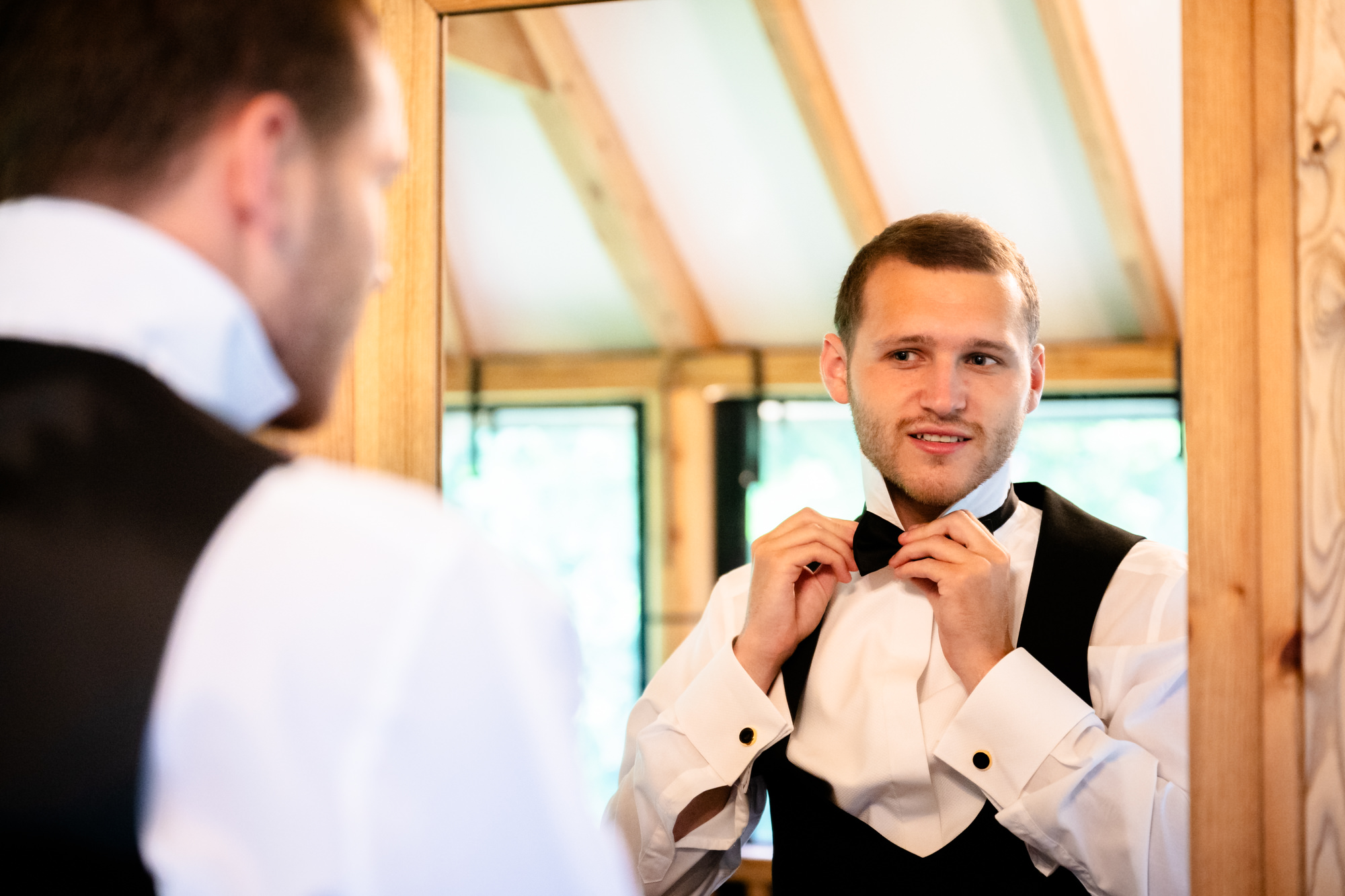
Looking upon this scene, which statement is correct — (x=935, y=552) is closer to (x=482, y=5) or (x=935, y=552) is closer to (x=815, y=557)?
(x=815, y=557)

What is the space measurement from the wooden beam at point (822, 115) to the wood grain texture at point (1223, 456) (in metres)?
1.91

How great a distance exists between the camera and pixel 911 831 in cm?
128

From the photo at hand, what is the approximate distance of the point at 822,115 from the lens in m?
3.26

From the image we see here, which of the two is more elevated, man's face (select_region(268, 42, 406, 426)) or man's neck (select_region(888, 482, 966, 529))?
man's face (select_region(268, 42, 406, 426))

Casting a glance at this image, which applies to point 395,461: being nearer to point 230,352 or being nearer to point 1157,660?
point 230,352

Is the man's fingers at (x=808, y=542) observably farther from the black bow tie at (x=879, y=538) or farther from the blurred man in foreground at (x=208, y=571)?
the blurred man in foreground at (x=208, y=571)

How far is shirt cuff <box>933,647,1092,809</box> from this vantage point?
3.83ft

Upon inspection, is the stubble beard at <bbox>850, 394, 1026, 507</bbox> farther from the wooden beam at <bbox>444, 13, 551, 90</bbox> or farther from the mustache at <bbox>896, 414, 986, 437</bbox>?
the wooden beam at <bbox>444, 13, 551, 90</bbox>

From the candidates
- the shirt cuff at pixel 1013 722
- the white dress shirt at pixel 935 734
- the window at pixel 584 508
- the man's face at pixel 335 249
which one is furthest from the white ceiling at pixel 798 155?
the man's face at pixel 335 249

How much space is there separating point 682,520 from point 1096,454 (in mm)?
2130

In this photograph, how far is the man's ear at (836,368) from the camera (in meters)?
1.52

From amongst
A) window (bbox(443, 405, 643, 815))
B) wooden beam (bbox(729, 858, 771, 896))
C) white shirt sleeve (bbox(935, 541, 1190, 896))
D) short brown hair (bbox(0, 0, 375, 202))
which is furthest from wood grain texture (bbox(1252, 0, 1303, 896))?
window (bbox(443, 405, 643, 815))

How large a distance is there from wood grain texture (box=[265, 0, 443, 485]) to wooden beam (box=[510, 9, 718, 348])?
185 centimetres

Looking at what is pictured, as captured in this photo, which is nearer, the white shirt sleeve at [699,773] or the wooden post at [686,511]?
the white shirt sleeve at [699,773]
